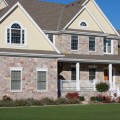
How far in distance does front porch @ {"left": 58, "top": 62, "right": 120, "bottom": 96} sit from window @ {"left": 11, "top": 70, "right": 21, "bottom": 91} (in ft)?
18.4

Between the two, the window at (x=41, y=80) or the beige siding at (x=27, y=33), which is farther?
the window at (x=41, y=80)

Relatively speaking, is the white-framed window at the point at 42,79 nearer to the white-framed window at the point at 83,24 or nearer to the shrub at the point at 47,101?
the shrub at the point at 47,101

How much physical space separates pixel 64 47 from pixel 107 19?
7.15 meters

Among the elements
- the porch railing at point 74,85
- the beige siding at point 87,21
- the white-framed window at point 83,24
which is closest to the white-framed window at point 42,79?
the porch railing at point 74,85

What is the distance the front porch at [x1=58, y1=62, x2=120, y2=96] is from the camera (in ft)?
130

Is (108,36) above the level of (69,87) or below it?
above

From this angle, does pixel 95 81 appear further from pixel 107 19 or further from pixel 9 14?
pixel 9 14

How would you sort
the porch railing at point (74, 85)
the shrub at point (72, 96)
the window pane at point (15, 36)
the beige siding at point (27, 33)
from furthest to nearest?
the porch railing at point (74, 85), the shrub at point (72, 96), the window pane at point (15, 36), the beige siding at point (27, 33)

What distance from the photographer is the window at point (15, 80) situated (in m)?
34.0

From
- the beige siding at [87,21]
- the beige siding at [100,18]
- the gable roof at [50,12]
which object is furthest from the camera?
the beige siding at [100,18]

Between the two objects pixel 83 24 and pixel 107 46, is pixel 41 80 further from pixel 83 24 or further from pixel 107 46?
pixel 107 46

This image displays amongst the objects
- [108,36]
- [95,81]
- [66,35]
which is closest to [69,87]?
[95,81]

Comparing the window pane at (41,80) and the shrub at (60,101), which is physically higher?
the window pane at (41,80)

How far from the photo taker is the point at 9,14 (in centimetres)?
3478
